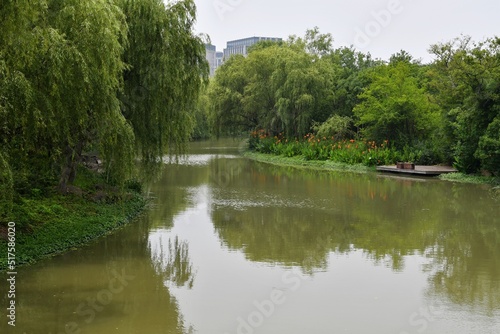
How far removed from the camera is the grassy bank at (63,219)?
32.7ft

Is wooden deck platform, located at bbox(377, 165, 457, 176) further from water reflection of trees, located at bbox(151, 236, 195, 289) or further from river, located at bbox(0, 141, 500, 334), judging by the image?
water reflection of trees, located at bbox(151, 236, 195, 289)

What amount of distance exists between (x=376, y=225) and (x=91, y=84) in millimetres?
7691

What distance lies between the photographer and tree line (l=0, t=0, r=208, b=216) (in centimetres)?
823

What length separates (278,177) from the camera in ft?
82.7

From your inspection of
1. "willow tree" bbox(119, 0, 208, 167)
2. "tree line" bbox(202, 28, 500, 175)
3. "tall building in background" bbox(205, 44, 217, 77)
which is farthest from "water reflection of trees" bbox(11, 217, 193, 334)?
"tree line" bbox(202, 28, 500, 175)

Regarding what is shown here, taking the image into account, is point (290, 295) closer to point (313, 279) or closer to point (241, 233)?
point (313, 279)

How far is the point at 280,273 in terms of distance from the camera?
30.6 feet

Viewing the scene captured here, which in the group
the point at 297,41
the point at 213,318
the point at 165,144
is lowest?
the point at 213,318

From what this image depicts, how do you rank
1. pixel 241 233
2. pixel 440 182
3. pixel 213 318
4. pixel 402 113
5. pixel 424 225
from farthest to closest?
1. pixel 402 113
2. pixel 440 182
3. pixel 424 225
4. pixel 241 233
5. pixel 213 318

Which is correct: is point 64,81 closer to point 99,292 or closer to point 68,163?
point 99,292

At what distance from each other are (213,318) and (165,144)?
301 inches


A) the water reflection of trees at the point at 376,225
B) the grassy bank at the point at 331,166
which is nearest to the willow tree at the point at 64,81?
the water reflection of trees at the point at 376,225

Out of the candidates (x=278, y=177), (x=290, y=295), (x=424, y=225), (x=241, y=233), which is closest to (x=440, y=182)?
(x=278, y=177)

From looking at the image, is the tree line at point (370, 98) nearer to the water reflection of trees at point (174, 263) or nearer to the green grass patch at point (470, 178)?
the green grass patch at point (470, 178)
